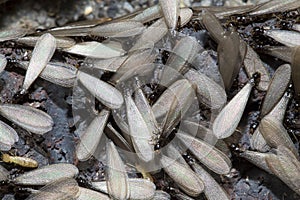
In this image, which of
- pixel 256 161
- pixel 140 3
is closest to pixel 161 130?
pixel 256 161

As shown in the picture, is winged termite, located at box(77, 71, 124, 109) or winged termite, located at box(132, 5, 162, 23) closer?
winged termite, located at box(77, 71, 124, 109)

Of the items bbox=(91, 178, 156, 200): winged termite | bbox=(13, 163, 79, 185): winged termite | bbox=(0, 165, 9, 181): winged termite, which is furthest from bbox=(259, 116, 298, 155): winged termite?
bbox=(0, 165, 9, 181): winged termite

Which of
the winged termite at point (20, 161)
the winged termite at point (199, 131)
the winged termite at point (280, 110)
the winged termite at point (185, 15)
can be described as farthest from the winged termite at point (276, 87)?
the winged termite at point (20, 161)

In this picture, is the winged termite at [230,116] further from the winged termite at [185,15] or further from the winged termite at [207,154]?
the winged termite at [185,15]

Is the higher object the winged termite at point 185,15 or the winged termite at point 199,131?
the winged termite at point 185,15

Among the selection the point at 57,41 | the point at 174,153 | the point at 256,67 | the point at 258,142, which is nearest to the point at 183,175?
the point at 174,153

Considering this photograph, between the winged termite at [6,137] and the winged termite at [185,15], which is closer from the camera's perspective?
the winged termite at [6,137]

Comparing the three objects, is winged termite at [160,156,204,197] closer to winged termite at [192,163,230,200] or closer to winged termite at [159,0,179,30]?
winged termite at [192,163,230,200]

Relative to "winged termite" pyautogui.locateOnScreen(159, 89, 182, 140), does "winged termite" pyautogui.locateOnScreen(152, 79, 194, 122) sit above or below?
above
